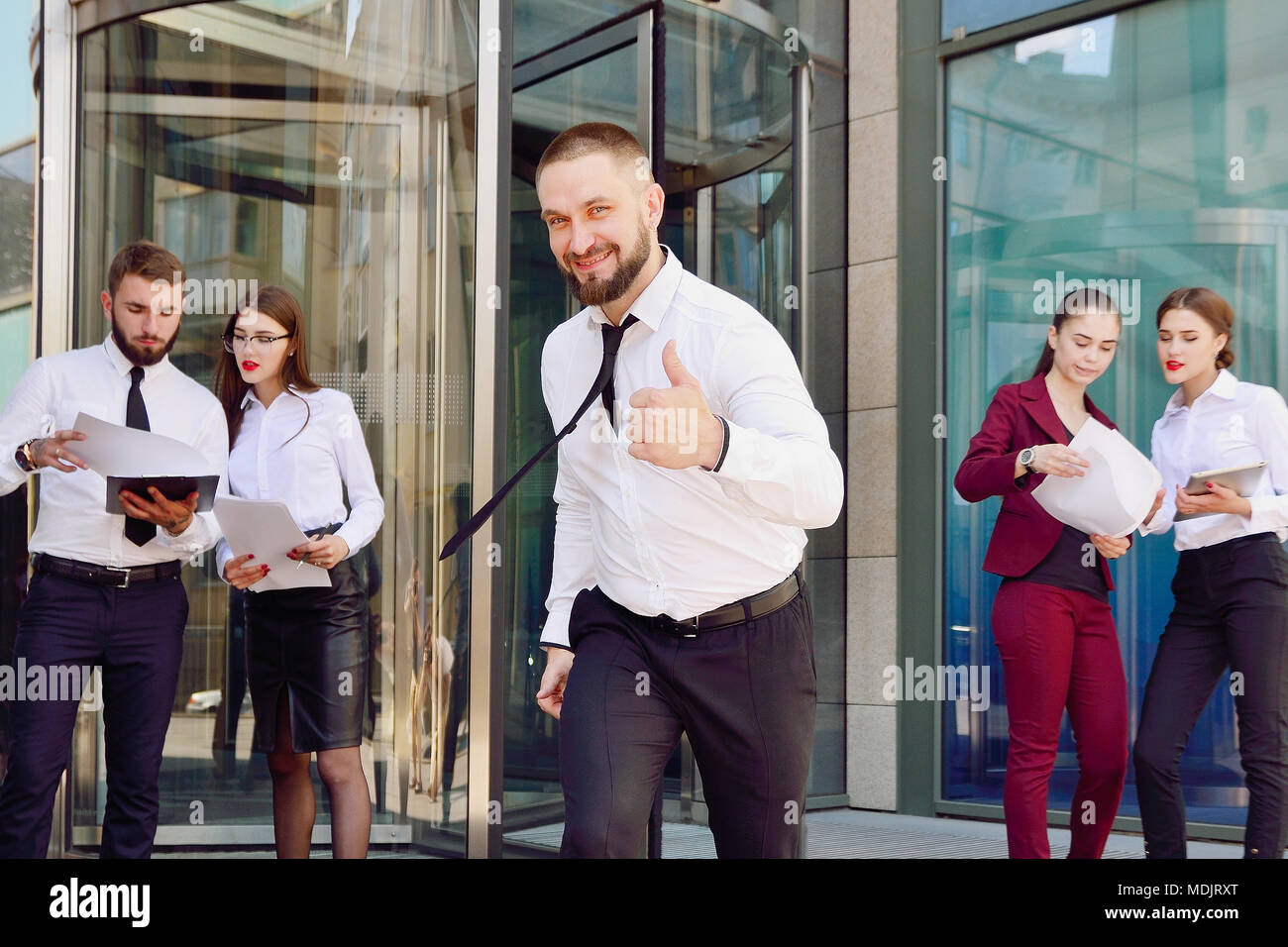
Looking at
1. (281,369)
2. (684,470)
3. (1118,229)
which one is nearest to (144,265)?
(281,369)

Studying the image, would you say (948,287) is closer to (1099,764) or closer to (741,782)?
(1099,764)

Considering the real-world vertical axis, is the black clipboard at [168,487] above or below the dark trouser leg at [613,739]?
above

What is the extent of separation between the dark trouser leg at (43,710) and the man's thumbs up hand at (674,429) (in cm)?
201

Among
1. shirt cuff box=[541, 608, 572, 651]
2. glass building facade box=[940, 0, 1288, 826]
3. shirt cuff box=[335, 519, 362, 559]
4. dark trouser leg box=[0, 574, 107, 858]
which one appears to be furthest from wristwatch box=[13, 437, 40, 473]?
glass building facade box=[940, 0, 1288, 826]

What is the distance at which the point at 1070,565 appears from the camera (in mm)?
3936

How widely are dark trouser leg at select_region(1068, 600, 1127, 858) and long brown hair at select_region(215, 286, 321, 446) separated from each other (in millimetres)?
2348

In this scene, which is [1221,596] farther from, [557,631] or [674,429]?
[674,429]

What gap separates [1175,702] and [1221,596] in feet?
1.10

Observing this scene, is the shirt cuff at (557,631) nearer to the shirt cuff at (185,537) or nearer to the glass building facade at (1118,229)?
the shirt cuff at (185,537)

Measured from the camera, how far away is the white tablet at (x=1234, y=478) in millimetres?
3801

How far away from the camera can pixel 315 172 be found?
4453 millimetres

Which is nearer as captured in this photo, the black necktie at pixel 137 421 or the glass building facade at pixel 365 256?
the black necktie at pixel 137 421

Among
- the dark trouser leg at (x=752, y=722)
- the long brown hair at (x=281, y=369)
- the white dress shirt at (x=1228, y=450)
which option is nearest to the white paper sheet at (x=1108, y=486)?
the white dress shirt at (x=1228, y=450)
